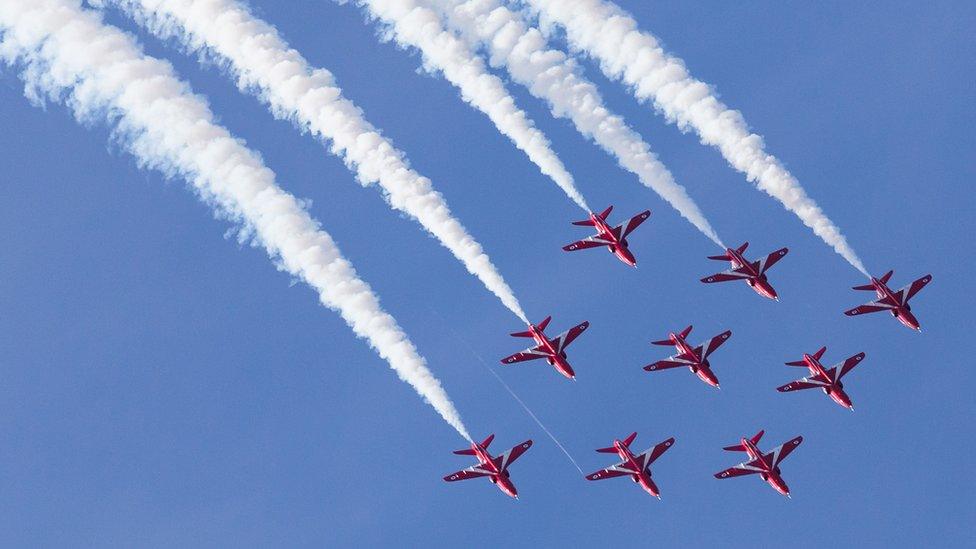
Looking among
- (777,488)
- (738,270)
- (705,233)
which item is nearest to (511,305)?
(705,233)

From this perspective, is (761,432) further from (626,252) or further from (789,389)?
(626,252)

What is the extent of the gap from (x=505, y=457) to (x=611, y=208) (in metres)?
14.0

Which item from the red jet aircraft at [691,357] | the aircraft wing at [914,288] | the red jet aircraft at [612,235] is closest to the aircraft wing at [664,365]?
the red jet aircraft at [691,357]

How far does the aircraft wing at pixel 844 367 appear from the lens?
81.5 metres

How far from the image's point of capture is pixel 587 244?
7881 centimetres

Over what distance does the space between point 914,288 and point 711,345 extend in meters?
11.0

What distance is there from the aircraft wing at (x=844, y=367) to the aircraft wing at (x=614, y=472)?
38.5ft

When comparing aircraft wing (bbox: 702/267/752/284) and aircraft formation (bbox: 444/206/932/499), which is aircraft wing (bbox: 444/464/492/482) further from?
aircraft wing (bbox: 702/267/752/284)

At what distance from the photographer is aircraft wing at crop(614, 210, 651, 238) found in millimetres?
78375

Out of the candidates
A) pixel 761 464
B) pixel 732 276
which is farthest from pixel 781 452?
pixel 732 276

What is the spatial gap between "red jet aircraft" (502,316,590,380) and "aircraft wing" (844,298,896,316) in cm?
1465

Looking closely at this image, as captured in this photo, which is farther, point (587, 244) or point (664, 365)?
point (664, 365)

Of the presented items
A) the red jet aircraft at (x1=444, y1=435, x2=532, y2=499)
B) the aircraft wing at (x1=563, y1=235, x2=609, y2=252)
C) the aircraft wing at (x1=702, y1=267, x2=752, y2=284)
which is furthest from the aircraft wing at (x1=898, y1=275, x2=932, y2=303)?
the red jet aircraft at (x1=444, y1=435, x2=532, y2=499)

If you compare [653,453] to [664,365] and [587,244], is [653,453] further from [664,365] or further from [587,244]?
[587,244]
